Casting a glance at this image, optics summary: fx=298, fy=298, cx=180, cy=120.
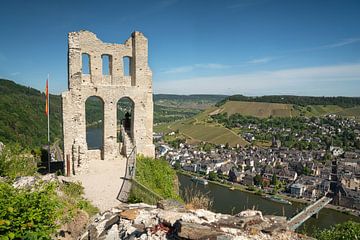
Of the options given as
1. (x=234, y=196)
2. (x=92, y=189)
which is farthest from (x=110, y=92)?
(x=234, y=196)

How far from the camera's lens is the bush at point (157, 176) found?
1203 centimetres

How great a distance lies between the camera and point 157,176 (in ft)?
42.2

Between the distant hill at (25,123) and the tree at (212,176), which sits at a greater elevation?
the distant hill at (25,123)

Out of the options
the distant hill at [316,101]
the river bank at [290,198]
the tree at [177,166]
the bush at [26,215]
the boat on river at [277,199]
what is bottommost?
the river bank at [290,198]

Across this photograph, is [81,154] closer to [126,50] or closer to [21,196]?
[126,50]

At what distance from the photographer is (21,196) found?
484 centimetres

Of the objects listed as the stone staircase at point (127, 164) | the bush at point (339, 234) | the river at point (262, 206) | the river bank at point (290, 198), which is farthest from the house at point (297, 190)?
the stone staircase at point (127, 164)

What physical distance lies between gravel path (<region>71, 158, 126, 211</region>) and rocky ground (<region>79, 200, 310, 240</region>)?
3537 millimetres

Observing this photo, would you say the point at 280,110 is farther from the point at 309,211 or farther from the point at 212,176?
the point at 309,211

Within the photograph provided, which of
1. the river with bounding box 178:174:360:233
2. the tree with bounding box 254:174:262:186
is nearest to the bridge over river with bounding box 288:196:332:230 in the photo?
the river with bounding box 178:174:360:233

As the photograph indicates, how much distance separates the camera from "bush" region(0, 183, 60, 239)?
415 cm

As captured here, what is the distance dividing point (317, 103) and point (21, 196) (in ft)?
572

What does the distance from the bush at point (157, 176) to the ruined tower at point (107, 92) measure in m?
0.82

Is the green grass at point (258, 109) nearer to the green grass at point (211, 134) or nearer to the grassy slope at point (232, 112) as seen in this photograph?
the grassy slope at point (232, 112)
